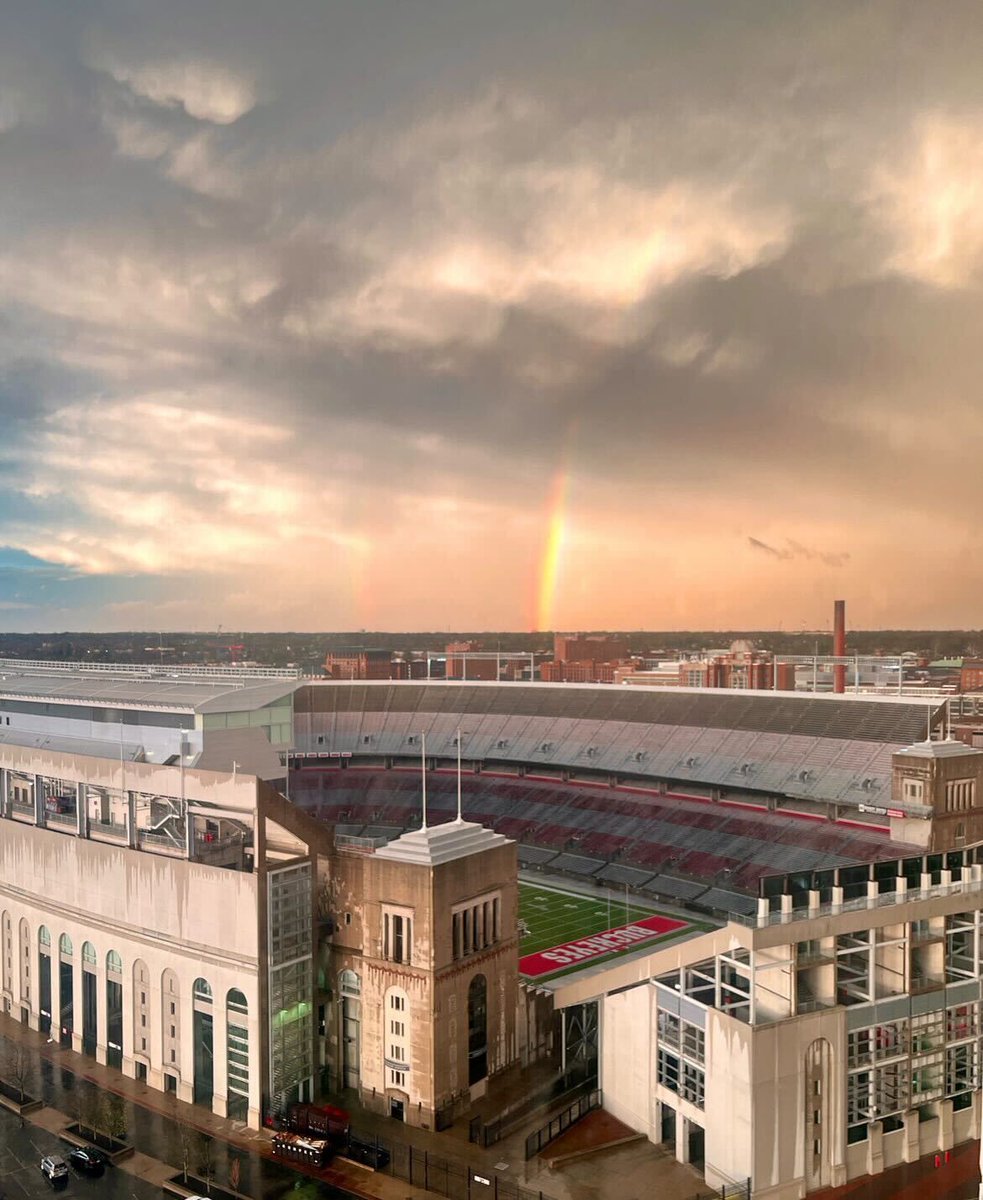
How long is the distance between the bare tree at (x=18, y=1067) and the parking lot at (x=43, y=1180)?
3.89 metres

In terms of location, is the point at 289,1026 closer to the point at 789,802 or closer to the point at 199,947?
the point at 199,947

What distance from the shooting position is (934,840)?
63344mm

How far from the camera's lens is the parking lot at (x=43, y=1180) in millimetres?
36188

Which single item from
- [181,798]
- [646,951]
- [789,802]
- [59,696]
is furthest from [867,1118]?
[59,696]

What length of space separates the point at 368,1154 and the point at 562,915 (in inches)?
1190

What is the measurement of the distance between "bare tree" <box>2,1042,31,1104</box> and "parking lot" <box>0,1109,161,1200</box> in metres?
3.89

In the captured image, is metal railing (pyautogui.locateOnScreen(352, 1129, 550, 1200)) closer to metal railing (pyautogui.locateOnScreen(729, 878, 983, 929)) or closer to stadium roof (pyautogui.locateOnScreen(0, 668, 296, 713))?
metal railing (pyautogui.locateOnScreen(729, 878, 983, 929))

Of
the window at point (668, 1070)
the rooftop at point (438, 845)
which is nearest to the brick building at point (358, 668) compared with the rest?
the rooftop at point (438, 845)

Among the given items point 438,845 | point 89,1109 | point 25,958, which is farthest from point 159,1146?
point 25,958

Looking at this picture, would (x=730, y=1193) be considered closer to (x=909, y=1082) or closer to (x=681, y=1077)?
(x=681, y=1077)

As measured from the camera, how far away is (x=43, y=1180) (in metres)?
37.1

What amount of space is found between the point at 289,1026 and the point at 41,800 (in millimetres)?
20040

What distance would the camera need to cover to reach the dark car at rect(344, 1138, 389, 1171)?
124 ft

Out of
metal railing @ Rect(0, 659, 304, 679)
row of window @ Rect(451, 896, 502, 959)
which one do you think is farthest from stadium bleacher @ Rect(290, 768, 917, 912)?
row of window @ Rect(451, 896, 502, 959)
